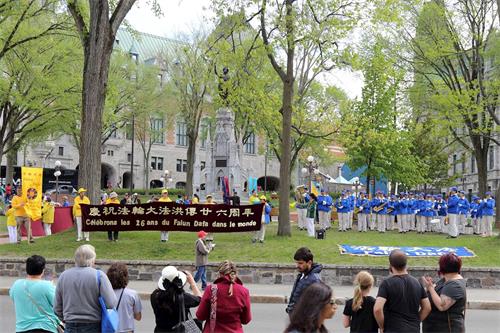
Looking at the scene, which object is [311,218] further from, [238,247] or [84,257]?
[84,257]

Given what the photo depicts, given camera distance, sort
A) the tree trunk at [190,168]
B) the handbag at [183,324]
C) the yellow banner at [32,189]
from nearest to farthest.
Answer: the handbag at [183,324]
the yellow banner at [32,189]
the tree trunk at [190,168]

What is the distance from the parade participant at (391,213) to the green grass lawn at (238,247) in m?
4.79

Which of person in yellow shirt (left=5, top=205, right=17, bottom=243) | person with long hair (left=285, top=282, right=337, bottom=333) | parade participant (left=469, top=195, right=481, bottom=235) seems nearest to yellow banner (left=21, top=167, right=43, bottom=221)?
person in yellow shirt (left=5, top=205, right=17, bottom=243)

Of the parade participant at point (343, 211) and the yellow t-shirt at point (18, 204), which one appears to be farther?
the parade participant at point (343, 211)

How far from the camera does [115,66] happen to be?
47438 mm

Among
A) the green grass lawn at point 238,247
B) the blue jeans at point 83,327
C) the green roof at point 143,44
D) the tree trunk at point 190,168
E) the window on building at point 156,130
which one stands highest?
the green roof at point 143,44

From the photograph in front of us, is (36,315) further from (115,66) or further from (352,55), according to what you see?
(115,66)

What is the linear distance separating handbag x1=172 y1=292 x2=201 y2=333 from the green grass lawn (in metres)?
12.3

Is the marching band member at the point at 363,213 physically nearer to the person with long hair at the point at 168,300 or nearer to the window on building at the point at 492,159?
the person with long hair at the point at 168,300

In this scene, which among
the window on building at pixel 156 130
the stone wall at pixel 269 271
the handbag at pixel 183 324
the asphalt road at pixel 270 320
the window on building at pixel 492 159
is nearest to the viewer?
the handbag at pixel 183 324

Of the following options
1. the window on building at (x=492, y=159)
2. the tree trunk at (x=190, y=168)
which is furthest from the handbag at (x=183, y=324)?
the window on building at (x=492, y=159)

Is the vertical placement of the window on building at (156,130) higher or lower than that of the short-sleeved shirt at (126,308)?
higher

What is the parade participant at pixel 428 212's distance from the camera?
27.0 m

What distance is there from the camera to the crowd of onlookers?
615 centimetres
